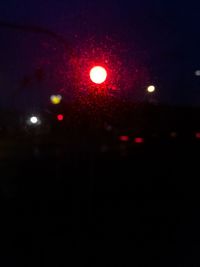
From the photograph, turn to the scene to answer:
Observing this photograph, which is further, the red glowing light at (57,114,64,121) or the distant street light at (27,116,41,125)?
the distant street light at (27,116,41,125)

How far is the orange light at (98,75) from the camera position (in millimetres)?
6074

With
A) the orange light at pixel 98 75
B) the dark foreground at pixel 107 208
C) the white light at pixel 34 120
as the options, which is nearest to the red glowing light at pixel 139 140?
the dark foreground at pixel 107 208

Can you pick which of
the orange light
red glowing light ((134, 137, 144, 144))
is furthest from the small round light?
red glowing light ((134, 137, 144, 144))

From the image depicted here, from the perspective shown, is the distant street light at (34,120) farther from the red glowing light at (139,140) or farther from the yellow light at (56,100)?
the red glowing light at (139,140)

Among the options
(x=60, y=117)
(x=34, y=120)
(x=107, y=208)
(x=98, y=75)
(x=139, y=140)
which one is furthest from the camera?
(x=139, y=140)

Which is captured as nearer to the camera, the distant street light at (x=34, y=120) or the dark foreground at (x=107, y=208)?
the dark foreground at (x=107, y=208)

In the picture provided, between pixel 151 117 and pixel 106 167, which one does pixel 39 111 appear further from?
pixel 106 167

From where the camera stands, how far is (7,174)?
18.7 metres

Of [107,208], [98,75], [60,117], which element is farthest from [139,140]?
[98,75]

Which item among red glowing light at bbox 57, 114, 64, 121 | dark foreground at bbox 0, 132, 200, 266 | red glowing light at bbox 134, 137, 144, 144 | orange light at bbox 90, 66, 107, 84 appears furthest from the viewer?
red glowing light at bbox 134, 137, 144, 144

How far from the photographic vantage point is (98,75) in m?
6.10

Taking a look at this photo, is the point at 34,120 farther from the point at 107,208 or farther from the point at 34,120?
the point at 107,208

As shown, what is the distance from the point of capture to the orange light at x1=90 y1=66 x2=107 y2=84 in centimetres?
607

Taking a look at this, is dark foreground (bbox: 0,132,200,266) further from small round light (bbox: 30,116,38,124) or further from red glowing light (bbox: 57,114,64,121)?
small round light (bbox: 30,116,38,124)
